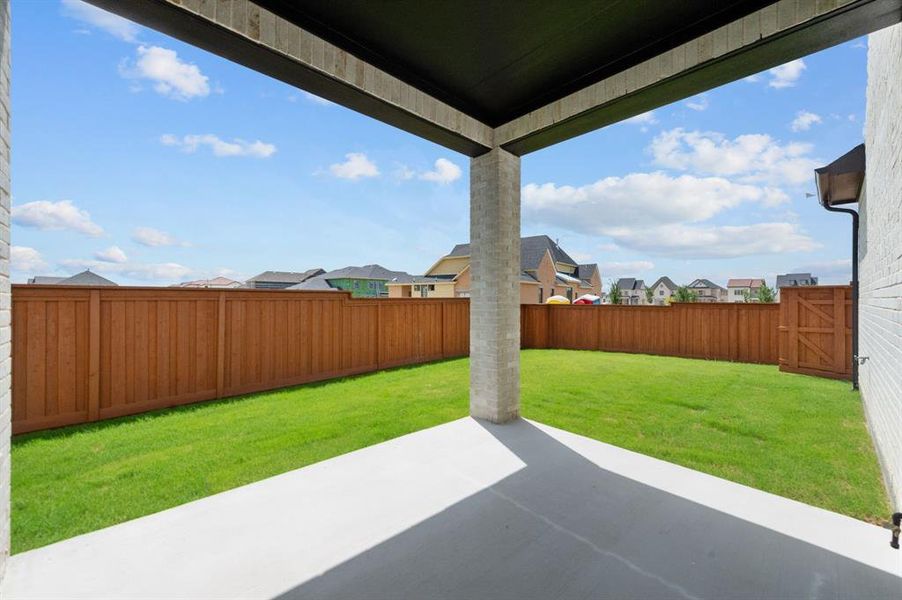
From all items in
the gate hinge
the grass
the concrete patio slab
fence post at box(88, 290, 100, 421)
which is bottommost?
the grass

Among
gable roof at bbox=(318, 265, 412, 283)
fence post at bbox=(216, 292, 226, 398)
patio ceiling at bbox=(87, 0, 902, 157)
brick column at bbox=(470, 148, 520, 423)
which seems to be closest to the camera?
patio ceiling at bbox=(87, 0, 902, 157)

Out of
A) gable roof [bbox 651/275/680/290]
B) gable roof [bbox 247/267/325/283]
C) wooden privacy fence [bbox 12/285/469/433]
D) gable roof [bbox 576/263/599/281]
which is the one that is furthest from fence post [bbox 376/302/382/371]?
gable roof [bbox 651/275/680/290]

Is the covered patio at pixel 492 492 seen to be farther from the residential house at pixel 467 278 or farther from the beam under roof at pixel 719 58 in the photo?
the residential house at pixel 467 278

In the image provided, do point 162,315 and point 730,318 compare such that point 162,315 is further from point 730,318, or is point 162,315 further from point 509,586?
point 730,318

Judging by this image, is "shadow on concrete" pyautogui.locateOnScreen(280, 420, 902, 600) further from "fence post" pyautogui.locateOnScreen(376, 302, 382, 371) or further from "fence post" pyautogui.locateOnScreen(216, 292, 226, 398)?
"fence post" pyautogui.locateOnScreen(376, 302, 382, 371)

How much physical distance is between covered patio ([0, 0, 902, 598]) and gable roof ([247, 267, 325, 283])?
35.9 m

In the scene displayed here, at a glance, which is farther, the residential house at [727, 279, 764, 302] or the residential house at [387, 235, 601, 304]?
the residential house at [727, 279, 764, 302]

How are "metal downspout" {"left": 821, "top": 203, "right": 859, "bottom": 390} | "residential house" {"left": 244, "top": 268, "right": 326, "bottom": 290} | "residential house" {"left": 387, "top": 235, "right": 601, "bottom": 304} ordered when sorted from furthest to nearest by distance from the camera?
"residential house" {"left": 244, "top": 268, "right": 326, "bottom": 290} < "residential house" {"left": 387, "top": 235, "right": 601, "bottom": 304} < "metal downspout" {"left": 821, "top": 203, "right": 859, "bottom": 390}

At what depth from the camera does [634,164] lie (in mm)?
15312

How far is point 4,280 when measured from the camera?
1532 millimetres

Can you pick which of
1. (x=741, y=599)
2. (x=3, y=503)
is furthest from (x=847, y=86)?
(x=3, y=503)

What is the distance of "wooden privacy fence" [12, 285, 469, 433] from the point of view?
3.97 metres

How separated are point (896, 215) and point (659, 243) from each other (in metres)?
43.2

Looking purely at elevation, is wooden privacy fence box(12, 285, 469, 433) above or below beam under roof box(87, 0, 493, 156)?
below
